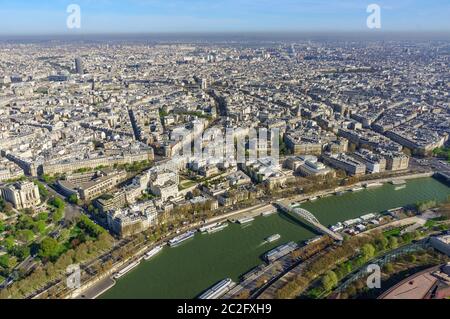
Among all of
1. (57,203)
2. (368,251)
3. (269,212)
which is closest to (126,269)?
(57,203)

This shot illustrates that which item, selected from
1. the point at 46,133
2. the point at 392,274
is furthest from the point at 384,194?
the point at 46,133

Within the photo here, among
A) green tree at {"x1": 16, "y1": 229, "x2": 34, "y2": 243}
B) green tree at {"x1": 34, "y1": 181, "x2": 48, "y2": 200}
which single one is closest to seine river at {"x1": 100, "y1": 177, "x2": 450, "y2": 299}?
green tree at {"x1": 16, "y1": 229, "x2": 34, "y2": 243}

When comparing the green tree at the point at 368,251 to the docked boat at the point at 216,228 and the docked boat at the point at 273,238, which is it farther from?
the docked boat at the point at 216,228

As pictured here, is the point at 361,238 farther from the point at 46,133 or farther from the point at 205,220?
the point at 46,133

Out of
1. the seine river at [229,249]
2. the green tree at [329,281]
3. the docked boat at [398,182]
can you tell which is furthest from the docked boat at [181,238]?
the docked boat at [398,182]

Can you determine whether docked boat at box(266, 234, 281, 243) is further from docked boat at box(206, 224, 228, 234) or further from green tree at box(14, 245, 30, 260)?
green tree at box(14, 245, 30, 260)

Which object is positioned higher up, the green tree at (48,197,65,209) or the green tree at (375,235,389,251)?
the green tree at (48,197,65,209)
